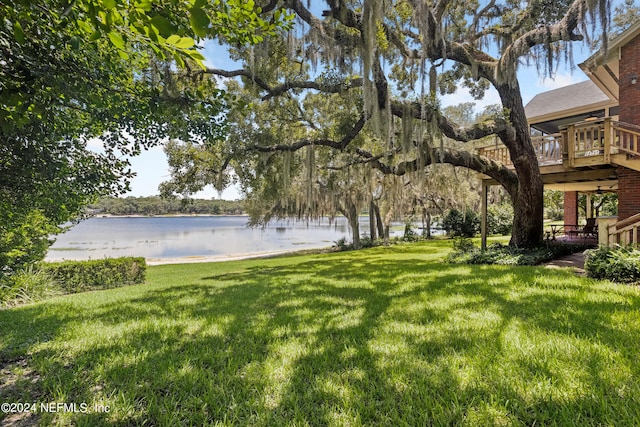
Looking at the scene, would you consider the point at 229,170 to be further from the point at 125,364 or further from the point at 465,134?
the point at 125,364

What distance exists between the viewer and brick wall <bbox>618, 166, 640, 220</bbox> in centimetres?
686

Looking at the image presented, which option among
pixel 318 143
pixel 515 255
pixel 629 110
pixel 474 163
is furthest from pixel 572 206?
pixel 318 143

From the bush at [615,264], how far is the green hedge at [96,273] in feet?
35.4

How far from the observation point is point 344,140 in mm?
8773

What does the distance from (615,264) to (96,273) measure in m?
11.5

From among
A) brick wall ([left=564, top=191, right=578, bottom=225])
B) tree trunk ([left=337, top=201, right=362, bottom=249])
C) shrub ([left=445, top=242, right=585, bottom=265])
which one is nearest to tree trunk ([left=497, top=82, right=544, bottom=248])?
shrub ([left=445, top=242, right=585, bottom=265])

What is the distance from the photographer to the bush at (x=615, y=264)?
476cm

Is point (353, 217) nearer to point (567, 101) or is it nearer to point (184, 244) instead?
point (567, 101)

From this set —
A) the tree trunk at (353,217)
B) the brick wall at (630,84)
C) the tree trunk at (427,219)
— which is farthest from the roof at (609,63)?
→ the tree trunk at (427,219)

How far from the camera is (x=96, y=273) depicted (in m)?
8.47

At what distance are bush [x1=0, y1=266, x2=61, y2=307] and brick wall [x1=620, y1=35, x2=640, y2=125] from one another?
14.0 meters

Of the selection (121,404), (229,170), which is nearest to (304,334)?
(121,404)

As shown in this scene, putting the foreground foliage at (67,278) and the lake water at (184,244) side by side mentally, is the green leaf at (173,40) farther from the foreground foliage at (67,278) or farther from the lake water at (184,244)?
the lake water at (184,244)

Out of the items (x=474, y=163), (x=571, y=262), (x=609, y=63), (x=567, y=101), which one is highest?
(x=567, y=101)
